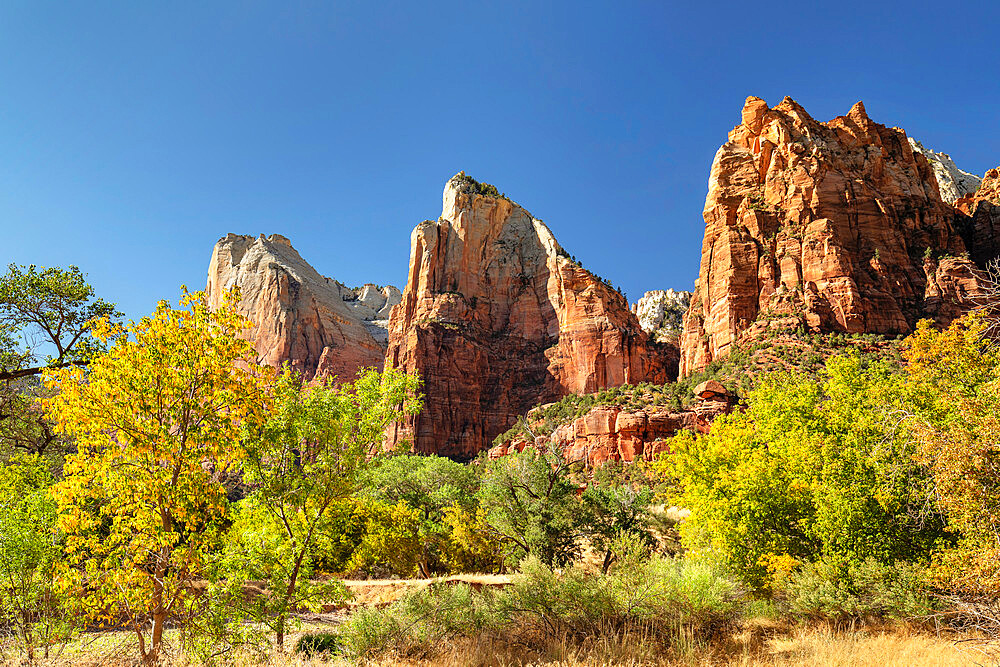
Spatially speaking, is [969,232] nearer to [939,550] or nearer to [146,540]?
[939,550]

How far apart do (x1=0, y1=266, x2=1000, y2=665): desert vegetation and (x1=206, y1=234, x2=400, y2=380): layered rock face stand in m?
87.4

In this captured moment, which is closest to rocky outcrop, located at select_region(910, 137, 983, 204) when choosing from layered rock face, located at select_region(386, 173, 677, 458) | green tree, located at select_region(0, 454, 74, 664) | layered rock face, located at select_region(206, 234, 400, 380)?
layered rock face, located at select_region(386, 173, 677, 458)

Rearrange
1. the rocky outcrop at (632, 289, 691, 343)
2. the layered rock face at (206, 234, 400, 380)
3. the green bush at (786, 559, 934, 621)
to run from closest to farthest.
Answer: the green bush at (786, 559, 934, 621)
the layered rock face at (206, 234, 400, 380)
the rocky outcrop at (632, 289, 691, 343)

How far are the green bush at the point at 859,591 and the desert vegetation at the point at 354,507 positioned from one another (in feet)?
0.21

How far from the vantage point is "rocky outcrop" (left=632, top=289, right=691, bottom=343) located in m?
123

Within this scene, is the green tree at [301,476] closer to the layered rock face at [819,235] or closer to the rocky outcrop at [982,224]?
the layered rock face at [819,235]

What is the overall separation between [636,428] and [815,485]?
132ft

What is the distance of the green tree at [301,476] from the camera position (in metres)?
8.98

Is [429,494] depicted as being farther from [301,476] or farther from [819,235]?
[819,235]

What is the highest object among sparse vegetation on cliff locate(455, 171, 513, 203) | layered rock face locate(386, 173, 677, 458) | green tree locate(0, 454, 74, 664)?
sparse vegetation on cliff locate(455, 171, 513, 203)

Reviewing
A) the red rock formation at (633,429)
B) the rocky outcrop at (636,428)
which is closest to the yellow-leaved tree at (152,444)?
the rocky outcrop at (636,428)

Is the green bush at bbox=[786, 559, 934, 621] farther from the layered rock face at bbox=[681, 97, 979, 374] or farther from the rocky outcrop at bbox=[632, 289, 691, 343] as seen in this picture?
the rocky outcrop at bbox=[632, 289, 691, 343]

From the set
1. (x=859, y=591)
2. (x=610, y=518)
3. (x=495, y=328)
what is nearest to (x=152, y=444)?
(x=859, y=591)

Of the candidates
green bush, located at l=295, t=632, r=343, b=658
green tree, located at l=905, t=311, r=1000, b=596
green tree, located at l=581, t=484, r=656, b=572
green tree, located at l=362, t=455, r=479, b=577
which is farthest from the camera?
green tree, located at l=362, t=455, r=479, b=577
